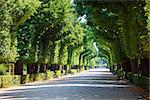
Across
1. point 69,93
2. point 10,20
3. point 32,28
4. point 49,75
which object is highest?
point 32,28

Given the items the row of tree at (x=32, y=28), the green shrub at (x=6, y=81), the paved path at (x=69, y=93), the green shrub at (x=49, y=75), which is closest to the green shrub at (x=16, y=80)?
the green shrub at (x=6, y=81)

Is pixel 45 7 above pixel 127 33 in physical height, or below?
above

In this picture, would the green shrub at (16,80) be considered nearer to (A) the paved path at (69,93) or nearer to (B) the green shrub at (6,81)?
(B) the green shrub at (6,81)

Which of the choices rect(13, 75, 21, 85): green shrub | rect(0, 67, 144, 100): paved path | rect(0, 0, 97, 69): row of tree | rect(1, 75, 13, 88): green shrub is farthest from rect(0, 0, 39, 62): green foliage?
rect(13, 75, 21, 85): green shrub

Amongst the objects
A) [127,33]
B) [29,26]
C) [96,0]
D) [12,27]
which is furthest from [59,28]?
[96,0]

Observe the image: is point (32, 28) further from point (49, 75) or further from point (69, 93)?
point (69, 93)

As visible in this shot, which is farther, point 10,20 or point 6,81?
point 6,81

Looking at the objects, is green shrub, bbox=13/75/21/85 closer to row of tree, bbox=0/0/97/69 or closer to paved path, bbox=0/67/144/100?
row of tree, bbox=0/0/97/69

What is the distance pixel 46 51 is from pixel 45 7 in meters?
6.89

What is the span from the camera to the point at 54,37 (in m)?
50.9

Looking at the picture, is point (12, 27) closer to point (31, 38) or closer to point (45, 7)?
point (31, 38)

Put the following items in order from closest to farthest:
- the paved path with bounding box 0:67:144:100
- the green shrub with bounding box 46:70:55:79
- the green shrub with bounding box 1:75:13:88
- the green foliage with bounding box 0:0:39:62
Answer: the paved path with bounding box 0:67:144:100, the green foliage with bounding box 0:0:39:62, the green shrub with bounding box 1:75:13:88, the green shrub with bounding box 46:70:55:79

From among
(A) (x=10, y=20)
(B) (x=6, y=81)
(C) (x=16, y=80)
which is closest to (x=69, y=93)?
(A) (x=10, y=20)

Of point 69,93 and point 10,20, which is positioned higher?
point 10,20
